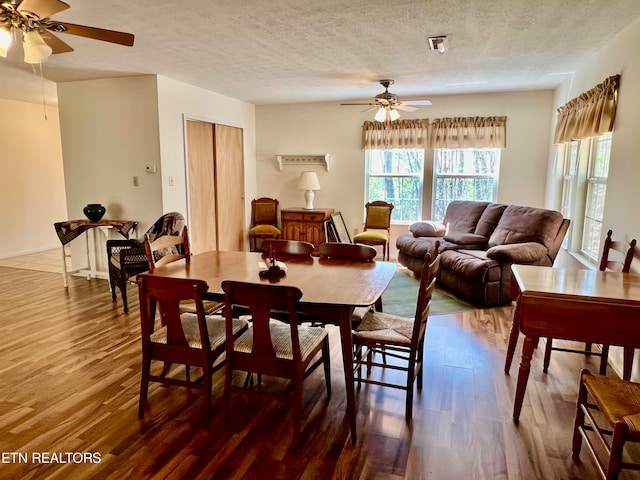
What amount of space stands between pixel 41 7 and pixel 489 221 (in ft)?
15.0

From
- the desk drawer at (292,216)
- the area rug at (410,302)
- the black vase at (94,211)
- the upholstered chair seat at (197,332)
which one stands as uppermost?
the black vase at (94,211)

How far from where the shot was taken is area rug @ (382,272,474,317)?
13.1ft

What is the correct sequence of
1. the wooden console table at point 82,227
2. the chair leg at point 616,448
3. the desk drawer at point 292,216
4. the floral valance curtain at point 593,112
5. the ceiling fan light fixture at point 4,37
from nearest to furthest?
the chair leg at point 616,448 < the ceiling fan light fixture at point 4,37 < the floral valance curtain at point 593,112 < the wooden console table at point 82,227 < the desk drawer at point 292,216

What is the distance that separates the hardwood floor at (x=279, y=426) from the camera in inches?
73.2

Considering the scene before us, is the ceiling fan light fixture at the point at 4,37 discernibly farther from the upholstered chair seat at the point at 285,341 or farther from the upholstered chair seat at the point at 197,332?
the upholstered chair seat at the point at 285,341

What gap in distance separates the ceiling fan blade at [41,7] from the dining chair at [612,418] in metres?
2.78

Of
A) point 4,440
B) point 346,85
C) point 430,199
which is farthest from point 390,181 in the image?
point 4,440

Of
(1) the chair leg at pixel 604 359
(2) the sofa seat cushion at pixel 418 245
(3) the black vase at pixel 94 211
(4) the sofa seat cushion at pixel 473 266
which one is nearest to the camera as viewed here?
(1) the chair leg at pixel 604 359

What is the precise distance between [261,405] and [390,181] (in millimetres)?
4472

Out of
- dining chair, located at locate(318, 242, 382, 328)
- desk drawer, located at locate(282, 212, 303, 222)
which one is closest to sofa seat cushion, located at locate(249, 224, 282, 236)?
desk drawer, located at locate(282, 212, 303, 222)

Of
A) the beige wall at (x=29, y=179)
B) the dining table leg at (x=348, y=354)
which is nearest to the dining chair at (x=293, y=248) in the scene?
the dining table leg at (x=348, y=354)

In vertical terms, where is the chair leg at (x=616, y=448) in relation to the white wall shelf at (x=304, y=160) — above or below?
below

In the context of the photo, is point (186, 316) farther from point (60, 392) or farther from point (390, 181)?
point (390, 181)

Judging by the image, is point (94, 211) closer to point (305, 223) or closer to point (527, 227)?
point (305, 223)
